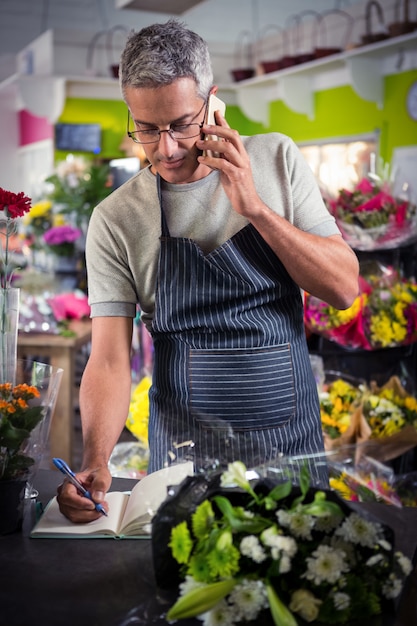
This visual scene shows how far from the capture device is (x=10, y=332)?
62.4 inches

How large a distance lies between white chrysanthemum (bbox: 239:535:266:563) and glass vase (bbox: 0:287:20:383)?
2.03ft

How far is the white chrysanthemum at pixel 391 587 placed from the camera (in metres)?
1.16

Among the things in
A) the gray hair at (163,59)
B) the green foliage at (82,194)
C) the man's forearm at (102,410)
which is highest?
the green foliage at (82,194)

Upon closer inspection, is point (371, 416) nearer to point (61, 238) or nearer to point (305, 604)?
point (305, 604)

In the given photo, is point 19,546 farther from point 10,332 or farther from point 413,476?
point 413,476

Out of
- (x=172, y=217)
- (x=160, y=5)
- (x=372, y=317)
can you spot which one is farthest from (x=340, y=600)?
(x=160, y=5)

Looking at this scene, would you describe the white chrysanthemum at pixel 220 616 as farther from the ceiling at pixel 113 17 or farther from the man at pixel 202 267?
the ceiling at pixel 113 17

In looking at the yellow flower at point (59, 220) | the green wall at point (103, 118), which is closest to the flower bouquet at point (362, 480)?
the yellow flower at point (59, 220)

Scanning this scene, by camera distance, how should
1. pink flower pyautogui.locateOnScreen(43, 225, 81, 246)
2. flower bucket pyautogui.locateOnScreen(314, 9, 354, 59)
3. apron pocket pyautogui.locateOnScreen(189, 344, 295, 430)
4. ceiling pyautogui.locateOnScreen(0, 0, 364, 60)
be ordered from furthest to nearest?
A: ceiling pyautogui.locateOnScreen(0, 0, 364, 60) < flower bucket pyautogui.locateOnScreen(314, 9, 354, 59) < pink flower pyautogui.locateOnScreen(43, 225, 81, 246) < apron pocket pyautogui.locateOnScreen(189, 344, 295, 430)

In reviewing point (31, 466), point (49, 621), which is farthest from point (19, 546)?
point (49, 621)

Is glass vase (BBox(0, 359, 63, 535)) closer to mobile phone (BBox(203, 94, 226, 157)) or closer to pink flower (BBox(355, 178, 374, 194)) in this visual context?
mobile phone (BBox(203, 94, 226, 157))

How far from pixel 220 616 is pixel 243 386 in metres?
0.88

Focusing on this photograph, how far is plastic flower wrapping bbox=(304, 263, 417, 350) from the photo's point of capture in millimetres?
3242

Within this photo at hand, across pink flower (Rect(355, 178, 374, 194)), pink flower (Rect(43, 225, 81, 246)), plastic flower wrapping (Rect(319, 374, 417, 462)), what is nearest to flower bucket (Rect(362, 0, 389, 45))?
pink flower (Rect(43, 225, 81, 246))
